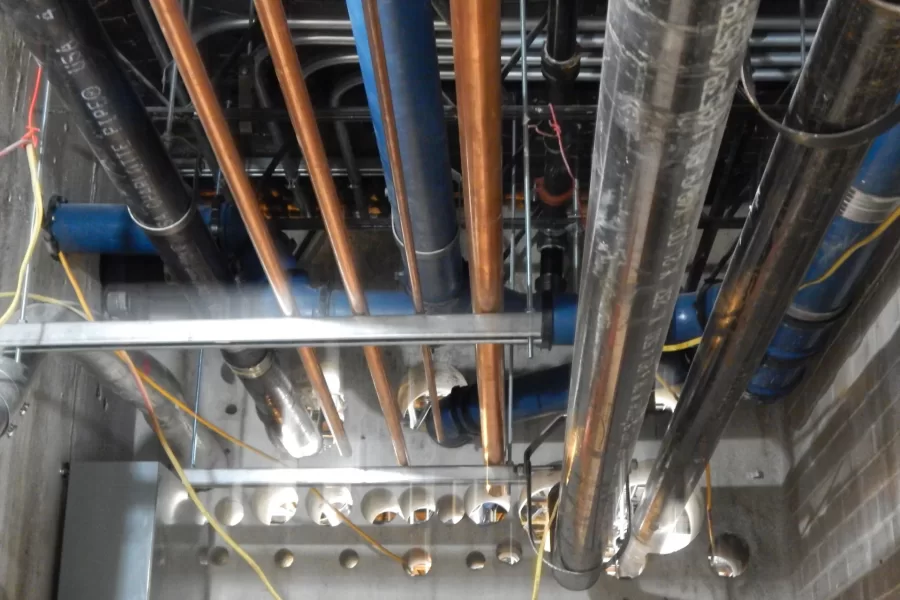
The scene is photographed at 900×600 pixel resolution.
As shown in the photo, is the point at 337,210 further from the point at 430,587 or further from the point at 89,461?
the point at 430,587

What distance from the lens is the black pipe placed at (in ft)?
5.68

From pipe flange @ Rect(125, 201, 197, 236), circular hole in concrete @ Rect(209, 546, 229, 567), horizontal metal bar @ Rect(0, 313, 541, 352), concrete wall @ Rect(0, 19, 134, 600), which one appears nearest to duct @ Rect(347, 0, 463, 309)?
horizontal metal bar @ Rect(0, 313, 541, 352)

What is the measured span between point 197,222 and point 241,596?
1.31 m

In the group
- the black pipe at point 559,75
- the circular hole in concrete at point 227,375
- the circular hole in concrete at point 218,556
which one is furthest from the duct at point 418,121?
the circular hole in concrete at point 218,556

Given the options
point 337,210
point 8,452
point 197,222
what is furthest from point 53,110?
point 337,210

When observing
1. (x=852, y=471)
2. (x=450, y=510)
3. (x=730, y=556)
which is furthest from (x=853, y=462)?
(x=450, y=510)

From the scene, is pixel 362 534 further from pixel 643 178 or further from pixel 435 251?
pixel 643 178

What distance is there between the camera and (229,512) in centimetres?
265

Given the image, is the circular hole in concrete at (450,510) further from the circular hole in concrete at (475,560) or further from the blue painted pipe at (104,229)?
the blue painted pipe at (104,229)

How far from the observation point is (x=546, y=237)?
215 cm

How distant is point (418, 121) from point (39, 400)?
4.45 ft

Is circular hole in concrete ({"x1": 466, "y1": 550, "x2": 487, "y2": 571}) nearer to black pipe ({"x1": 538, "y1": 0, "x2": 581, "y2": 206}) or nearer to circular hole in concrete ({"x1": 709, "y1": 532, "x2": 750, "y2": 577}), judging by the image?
circular hole in concrete ({"x1": 709, "y1": 532, "x2": 750, "y2": 577})

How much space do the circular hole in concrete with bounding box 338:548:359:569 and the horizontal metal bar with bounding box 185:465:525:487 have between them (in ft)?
1.20

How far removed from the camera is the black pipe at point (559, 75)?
173 cm
